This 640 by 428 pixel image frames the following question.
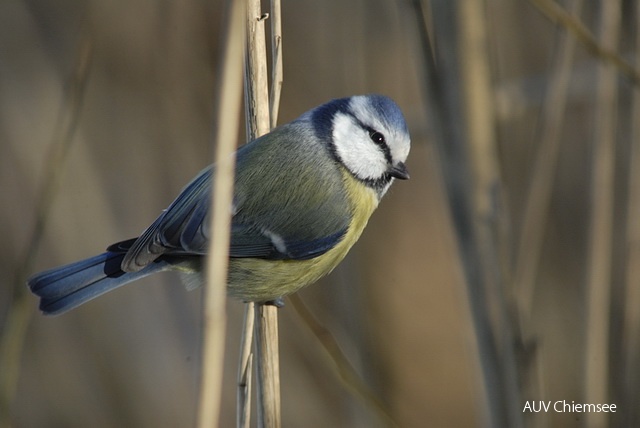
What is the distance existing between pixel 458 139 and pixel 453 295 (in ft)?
4.87

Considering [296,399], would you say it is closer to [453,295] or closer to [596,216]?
[453,295]

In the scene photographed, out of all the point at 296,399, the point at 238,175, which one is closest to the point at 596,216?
the point at 238,175

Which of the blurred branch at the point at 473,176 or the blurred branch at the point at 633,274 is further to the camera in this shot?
the blurred branch at the point at 633,274

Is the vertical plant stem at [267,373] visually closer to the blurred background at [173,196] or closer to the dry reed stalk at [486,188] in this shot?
the dry reed stalk at [486,188]

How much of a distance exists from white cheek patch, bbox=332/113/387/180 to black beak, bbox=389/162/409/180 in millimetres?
18

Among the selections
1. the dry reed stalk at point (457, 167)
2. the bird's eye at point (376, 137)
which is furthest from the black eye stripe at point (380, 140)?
the dry reed stalk at point (457, 167)

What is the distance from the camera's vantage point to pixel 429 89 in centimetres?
95

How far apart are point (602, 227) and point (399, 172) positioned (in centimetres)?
36

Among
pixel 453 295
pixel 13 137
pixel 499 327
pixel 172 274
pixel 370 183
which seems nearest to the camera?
pixel 499 327

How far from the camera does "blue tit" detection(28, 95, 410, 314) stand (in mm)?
1206

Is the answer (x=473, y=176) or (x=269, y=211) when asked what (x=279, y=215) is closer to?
(x=269, y=211)

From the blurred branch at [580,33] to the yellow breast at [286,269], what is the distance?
0.45 metres

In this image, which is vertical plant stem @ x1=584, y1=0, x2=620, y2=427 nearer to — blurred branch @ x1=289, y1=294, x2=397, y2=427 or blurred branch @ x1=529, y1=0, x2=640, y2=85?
blurred branch @ x1=529, y1=0, x2=640, y2=85

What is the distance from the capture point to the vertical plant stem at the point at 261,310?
108 cm
